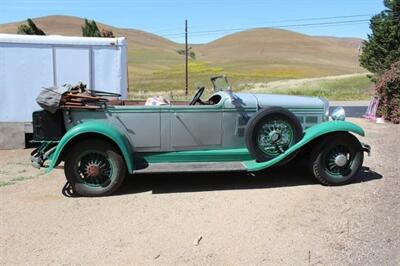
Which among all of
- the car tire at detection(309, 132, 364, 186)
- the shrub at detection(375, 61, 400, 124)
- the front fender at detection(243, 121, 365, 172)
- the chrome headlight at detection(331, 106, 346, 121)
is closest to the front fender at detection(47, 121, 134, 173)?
the front fender at detection(243, 121, 365, 172)

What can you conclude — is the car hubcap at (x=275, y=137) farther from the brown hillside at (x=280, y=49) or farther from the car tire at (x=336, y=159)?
the brown hillside at (x=280, y=49)

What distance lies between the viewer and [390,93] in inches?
526

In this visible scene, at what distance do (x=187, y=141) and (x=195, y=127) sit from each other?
214 millimetres

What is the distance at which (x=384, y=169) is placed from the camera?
7.54m

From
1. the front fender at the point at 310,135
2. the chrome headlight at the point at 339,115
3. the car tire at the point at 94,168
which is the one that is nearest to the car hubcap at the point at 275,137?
the front fender at the point at 310,135

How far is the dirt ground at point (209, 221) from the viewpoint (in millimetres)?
4363

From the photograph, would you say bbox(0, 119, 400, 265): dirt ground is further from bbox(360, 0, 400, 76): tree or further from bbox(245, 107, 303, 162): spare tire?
bbox(360, 0, 400, 76): tree

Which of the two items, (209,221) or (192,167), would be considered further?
(192,167)

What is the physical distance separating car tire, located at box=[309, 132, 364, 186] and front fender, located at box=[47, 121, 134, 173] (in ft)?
8.09

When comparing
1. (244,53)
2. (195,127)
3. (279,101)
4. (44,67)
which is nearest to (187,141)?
(195,127)

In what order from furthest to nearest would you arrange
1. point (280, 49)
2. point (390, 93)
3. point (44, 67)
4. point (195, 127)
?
point (280, 49), point (390, 93), point (44, 67), point (195, 127)

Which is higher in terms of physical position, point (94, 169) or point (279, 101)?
point (279, 101)

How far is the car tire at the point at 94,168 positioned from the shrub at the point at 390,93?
929 cm

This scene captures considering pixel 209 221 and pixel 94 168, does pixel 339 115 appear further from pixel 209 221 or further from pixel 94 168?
pixel 94 168
